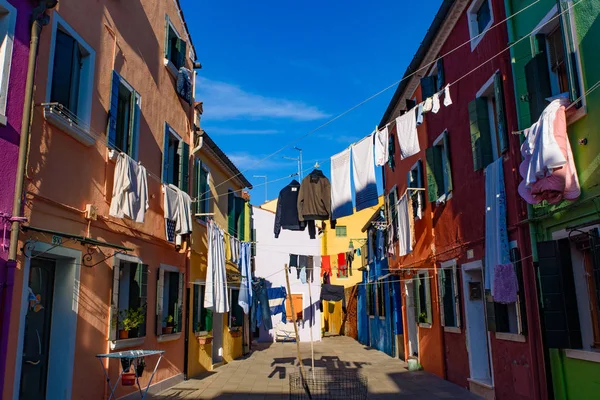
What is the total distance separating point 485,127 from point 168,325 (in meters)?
7.68

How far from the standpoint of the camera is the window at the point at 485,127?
9.25 metres

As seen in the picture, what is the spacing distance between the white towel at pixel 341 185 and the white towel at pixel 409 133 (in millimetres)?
1106

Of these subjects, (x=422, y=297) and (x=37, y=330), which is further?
(x=422, y=297)

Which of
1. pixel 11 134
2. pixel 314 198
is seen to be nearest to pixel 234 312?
pixel 314 198

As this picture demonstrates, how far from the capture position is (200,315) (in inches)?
544

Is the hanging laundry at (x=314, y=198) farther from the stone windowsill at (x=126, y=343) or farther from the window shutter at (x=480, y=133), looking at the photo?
the stone windowsill at (x=126, y=343)

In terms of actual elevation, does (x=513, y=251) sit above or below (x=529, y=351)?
above

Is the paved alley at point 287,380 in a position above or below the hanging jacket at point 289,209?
below

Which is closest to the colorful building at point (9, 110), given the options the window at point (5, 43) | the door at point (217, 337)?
the window at point (5, 43)

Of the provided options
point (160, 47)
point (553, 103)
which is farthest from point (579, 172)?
point (160, 47)

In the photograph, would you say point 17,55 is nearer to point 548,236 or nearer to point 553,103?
point 553,103

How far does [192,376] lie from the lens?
41.1 ft

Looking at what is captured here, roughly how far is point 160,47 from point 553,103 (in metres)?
8.25

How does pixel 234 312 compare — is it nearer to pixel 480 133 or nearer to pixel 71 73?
pixel 480 133
